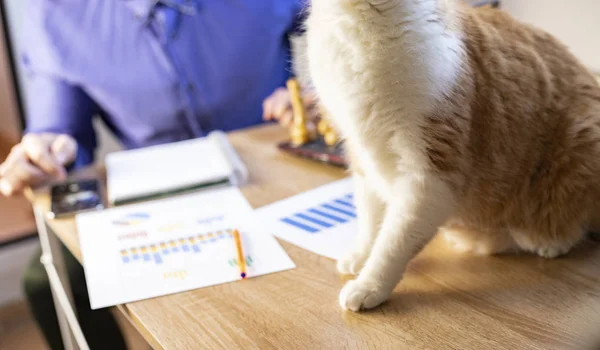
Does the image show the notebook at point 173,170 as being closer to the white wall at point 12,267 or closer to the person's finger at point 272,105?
the person's finger at point 272,105

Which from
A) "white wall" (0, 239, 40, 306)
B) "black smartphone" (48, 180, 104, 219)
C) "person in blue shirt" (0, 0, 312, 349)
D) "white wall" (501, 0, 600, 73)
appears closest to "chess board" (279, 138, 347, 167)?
"person in blue shirt" (0, 0, 312, 349)

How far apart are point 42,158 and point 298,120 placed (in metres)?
0.52

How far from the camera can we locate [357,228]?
87 cm

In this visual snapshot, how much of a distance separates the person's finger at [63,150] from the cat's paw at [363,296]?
745 mm

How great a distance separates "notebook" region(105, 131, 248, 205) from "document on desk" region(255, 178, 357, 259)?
0.49 feet

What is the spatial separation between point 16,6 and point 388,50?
1682 millimetres

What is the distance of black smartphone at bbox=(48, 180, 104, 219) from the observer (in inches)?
38.4

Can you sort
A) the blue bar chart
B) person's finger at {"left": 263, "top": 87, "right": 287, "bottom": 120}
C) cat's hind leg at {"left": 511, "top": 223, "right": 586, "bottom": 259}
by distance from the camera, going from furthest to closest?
person's finger at {"left": 263, "top": 87, "right": 287, "bottom": 120}, the blue bar chart, cat's hind leg at {"left": 511, "top": 223, "right": 586, "bottom": 259}

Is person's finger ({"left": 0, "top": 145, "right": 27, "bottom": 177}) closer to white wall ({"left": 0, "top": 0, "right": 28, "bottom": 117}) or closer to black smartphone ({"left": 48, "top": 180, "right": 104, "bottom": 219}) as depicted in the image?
black smartphone ({"left": 48, "top": 180, "right": 104, "bottom": 219})

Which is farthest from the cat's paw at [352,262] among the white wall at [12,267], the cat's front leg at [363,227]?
the white wall at [12,267]

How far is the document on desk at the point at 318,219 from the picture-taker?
833 millimetres

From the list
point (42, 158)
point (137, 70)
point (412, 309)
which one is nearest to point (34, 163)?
point (42, 158)

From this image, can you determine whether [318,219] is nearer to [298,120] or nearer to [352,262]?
[352,262]

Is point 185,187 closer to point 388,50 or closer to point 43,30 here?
point 388,50
